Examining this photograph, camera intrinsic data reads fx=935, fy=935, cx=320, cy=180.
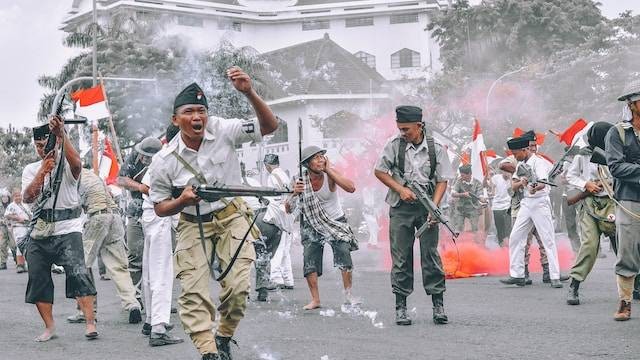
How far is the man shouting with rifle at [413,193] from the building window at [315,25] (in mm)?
71806

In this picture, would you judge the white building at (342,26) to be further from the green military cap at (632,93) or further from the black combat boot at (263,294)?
the green military cap at (632,93)

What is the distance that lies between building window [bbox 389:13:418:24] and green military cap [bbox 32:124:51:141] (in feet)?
233

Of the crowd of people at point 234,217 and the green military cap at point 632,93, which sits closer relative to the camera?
the crowd of people at point 234,217

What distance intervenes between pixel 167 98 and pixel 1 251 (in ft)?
56.4

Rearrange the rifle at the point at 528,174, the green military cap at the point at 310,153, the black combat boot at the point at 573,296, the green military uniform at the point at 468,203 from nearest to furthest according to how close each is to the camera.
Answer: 1. the black combat boot at the point at 573,296
2. the green military cap at the point at 310,153
3. the rifle at the point at 528,174
4. the green military uniform at the point at 468,203

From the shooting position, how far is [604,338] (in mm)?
7637

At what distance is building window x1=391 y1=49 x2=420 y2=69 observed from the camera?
76.9m

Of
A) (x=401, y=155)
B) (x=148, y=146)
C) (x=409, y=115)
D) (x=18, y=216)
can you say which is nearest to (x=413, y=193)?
(x=401, y=155)

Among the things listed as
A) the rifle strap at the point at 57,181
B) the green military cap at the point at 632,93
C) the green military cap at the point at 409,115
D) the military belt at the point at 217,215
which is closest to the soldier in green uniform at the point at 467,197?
the green military cap at the point at 409,115

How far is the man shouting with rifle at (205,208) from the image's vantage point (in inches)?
243

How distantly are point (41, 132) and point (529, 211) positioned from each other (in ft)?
21.2

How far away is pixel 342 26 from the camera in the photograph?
79.0m

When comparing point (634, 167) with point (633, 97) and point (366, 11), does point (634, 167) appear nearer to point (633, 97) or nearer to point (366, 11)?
point (633, 97)

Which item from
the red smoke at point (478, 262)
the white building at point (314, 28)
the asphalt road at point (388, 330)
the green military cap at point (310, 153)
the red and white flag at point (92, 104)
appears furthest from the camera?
the white building at point (314, 28)
